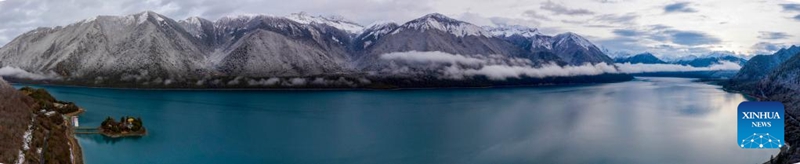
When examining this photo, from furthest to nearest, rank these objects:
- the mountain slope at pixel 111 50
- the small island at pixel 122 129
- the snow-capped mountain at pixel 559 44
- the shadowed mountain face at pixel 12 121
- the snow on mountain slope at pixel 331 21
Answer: the snow-capped mountain at pixel 559 44
the snow on mountain slope at pixel 331 21
the mountain slope at pixel 111 50
the small island at pixel 122 129
the shadowed mountain face at pixel 12 121

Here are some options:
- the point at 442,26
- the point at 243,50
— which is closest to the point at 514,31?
the point at 442,26

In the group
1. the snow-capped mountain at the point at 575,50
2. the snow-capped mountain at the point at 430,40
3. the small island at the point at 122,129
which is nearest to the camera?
the small island at the point at 122,129

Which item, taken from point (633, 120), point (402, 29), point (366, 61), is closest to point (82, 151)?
point (633, 120)

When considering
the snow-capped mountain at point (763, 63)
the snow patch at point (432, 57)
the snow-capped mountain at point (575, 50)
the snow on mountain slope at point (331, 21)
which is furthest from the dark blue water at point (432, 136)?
the snow-capped mountain at point (575, 50)

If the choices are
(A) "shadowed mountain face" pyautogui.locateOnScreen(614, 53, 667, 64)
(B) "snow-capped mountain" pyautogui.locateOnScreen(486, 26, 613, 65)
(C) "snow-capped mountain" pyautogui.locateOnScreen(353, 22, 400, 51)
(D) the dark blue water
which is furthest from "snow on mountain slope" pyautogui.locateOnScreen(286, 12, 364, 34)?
(A) "shadowed mountain face" pyautogui.locateOnScreen(614, 53, 667, 64)

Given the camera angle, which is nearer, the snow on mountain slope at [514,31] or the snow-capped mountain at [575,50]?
the snow-capped mountain at [575,50]

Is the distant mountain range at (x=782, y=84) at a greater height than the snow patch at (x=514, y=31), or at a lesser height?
lesser

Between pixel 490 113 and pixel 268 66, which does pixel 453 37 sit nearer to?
pixel 268 66

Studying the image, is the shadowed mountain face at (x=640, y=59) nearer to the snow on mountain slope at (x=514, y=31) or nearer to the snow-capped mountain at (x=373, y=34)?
the snow on mountain slope at (x=514, y=31)

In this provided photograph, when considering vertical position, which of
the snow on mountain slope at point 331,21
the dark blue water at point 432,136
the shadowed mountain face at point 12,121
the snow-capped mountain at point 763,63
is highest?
the snow on mountain slope at point 331,21
